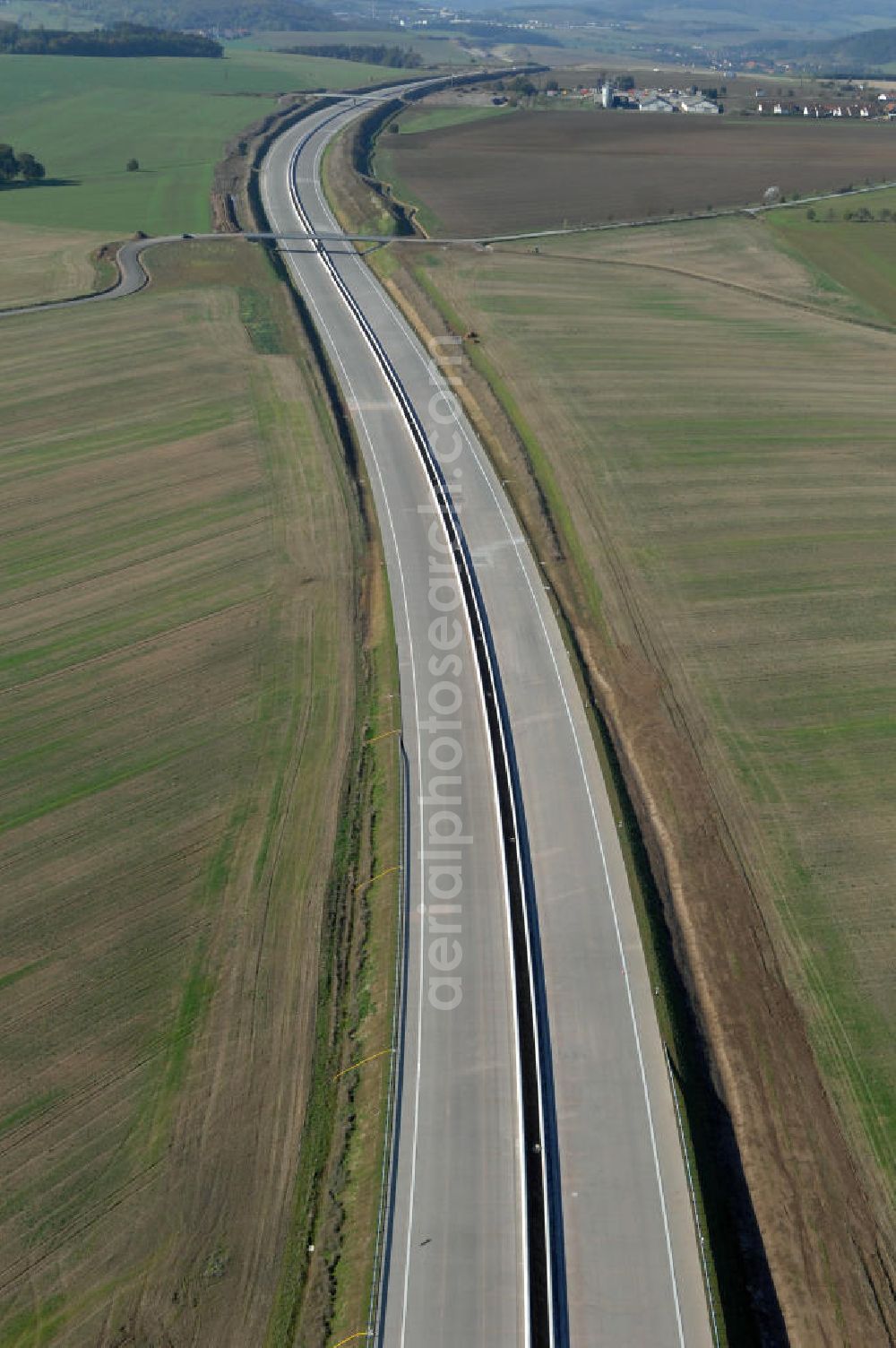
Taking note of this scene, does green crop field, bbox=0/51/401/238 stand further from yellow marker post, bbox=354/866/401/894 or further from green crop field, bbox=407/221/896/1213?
yellow marker post, bbox=354/866/401/894

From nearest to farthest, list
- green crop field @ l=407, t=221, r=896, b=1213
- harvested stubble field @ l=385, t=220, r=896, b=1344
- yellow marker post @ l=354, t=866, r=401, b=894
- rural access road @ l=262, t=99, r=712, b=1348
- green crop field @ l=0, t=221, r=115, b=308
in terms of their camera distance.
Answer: rural access road @ l=262, t=99, r=712, b=1348 → harvested stubble field @ l=385, t=220, r=896, b=1344 → green crop field @ l=407, t=221, r=896, b=1213 → yellow marker post @ l=354, t=866, r=401, b=894 → green crop field @ l=0, t=221, r=115, b=308

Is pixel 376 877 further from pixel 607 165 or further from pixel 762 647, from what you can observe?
pixel 607 165

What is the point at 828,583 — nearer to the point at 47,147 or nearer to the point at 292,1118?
the point at 292,1118

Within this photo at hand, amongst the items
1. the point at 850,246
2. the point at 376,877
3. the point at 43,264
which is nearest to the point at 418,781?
the point at 376,877

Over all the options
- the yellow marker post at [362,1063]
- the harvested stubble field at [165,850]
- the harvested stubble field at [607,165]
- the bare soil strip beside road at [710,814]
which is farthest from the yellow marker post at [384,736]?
the harvested stubble field at [607,165]

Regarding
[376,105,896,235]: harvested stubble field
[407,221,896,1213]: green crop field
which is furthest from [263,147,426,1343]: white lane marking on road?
[376,105,896,235]: harvested stubble field

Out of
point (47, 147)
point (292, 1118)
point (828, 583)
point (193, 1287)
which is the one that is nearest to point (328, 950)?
point (292, 1118)

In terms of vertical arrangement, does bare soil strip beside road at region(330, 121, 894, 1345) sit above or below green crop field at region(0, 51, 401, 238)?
below
